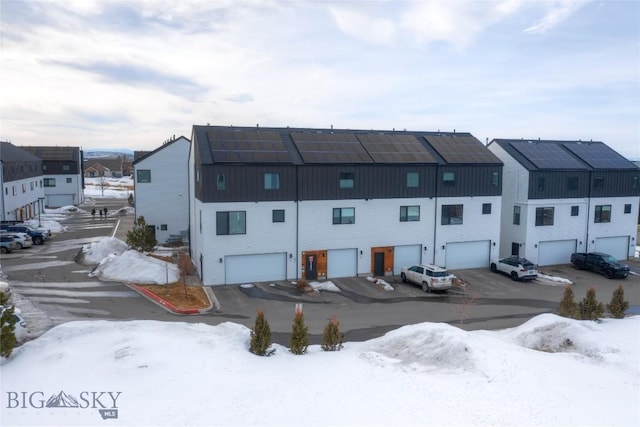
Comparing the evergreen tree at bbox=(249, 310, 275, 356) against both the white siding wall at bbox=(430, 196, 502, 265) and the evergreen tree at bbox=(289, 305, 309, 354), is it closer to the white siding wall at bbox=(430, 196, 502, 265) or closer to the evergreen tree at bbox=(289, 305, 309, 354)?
the evergreen tree at bbox=(289, 305, 309, 354)

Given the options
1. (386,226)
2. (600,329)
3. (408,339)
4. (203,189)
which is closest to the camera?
(408,339)

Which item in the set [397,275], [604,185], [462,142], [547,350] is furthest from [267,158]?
[604,185]

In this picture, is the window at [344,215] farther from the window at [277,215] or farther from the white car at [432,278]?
the white car at [432,278]

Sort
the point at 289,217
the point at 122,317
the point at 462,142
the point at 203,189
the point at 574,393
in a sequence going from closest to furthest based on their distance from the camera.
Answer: the point at 574,393, the point at 122,317, the point at 203,189, the point at 289,217, the point at 462,142

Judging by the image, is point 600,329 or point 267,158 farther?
point 267,158

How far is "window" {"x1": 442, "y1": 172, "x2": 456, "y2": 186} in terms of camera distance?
3400 centimetres

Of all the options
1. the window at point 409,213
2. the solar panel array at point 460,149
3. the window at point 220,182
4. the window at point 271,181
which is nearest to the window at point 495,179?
the solar panel array at point 460,149

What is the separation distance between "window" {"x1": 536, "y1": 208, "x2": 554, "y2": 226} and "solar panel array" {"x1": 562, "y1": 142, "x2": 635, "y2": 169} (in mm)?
5958

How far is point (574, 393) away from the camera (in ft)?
47.2

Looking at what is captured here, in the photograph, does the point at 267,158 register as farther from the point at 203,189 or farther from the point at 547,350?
the point at 547,350

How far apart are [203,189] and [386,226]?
12522 mm

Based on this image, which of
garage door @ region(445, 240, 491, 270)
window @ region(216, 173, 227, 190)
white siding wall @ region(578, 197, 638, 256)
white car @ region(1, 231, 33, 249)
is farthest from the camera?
white car @ region(1, 231, 33, 249)

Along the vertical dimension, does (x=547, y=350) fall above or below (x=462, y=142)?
below

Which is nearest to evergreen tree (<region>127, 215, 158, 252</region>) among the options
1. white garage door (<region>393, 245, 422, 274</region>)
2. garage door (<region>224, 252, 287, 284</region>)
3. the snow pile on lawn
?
garage door (<region>224, 252, 287, 284</region>)
